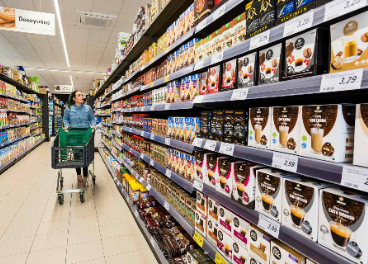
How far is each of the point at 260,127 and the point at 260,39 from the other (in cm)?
42

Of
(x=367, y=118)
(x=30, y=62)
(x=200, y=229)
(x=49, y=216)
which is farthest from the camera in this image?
(x=30, y=62)

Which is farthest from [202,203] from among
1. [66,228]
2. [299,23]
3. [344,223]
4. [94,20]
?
[94,20]

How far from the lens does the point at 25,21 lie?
4.78 meters

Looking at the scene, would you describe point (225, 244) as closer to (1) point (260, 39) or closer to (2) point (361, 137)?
(2) point (361, 137)

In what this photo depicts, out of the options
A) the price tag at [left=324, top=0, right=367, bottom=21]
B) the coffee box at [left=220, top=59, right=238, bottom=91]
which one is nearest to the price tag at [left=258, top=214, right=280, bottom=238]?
the coffee box at [left=220, top=59, right=238, bottom=91]

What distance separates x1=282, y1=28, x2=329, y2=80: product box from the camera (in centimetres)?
88

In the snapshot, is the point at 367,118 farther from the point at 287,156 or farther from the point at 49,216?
the point at 49,216

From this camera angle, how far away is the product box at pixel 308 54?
88 cm

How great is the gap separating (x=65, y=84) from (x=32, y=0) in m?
14.4

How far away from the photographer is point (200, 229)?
168 cm

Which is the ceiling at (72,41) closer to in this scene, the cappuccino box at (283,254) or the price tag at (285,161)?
the price tag at (285,161)

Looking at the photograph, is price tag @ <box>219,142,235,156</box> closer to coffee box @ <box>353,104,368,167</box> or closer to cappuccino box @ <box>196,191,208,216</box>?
cappuccino box @ <box>196,191,208,216</box>

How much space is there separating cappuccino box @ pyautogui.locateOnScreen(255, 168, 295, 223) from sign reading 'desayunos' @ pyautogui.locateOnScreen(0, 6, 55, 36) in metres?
5.46

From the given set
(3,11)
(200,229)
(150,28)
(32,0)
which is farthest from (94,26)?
(200,229)
